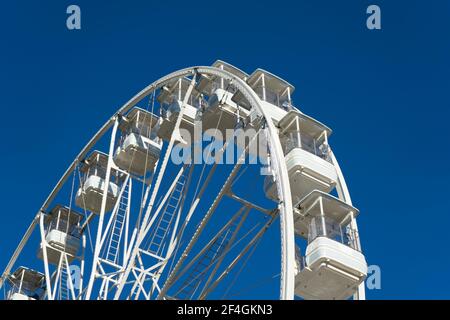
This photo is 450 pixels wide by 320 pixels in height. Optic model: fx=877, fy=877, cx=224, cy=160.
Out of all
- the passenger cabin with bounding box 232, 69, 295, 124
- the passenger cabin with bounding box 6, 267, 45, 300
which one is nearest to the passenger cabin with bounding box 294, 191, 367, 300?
the passenger cabin with bounding box 232, 69, 295, 124

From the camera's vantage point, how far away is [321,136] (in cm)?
1856

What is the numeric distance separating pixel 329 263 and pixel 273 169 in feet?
6.51

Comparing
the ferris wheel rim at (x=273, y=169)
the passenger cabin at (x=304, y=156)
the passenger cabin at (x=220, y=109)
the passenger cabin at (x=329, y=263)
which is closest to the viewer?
the ferris wheel rim at (x=273, y=169)

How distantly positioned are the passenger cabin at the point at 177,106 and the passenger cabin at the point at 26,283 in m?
6.31

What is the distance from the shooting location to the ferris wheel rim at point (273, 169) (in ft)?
44.5

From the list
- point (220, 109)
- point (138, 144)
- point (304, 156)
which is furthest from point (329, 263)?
point (138, 144)

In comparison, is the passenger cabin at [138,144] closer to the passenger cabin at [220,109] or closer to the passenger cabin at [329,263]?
the passenger cabin at [220,109]

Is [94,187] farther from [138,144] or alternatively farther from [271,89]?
[271,89]

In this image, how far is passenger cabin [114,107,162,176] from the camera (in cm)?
2355

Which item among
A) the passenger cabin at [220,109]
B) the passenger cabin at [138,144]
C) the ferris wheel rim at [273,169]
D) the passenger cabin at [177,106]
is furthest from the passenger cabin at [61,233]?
the passenger cabin at [220,109]

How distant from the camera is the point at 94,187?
2423 centimetres
